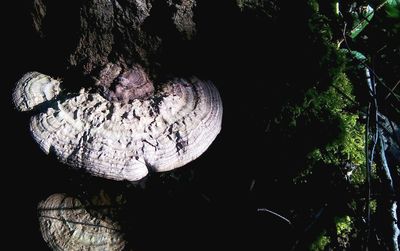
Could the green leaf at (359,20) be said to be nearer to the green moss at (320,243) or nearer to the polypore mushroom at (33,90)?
the green moss at (320,243)

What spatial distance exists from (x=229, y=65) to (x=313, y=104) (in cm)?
65

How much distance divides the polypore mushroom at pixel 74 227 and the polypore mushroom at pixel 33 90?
80cm

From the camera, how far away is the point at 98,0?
1.84m

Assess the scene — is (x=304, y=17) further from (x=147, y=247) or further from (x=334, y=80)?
(x=147, y=247)

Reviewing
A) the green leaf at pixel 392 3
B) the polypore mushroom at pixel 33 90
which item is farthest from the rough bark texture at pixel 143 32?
the green leaf at pixel 392 3

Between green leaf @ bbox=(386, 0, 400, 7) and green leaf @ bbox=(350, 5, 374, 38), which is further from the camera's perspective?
green leaf @ bbox=(350, 5, 374, 38)

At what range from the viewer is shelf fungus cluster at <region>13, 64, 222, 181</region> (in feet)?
5.94

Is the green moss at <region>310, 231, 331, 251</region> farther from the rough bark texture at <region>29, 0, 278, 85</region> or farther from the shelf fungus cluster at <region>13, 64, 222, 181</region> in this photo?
the rough bark texture at <region>29, 0, 278, 85</region>

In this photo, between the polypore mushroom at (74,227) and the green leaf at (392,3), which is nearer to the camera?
the polypore mushroom at (74,227)

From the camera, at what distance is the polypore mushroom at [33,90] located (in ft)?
6.59

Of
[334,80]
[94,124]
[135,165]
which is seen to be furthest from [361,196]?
[94,124]

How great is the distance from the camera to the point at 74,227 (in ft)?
7.60

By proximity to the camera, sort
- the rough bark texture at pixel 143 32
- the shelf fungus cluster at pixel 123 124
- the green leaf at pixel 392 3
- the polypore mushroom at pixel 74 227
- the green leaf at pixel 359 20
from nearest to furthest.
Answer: the shelf fungus cluster at pixel 123 124
the rough bark texture at pixel 143 32
the polypore mushroom at pixel 74 227
the green leaf at pixel 392 3
the green leaf at pixel 359 20

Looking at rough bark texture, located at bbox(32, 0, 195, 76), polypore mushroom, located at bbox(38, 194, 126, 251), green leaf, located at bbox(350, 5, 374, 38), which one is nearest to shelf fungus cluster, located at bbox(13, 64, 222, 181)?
rough bark texture, located at bbox(32, 0, 195, 76)
